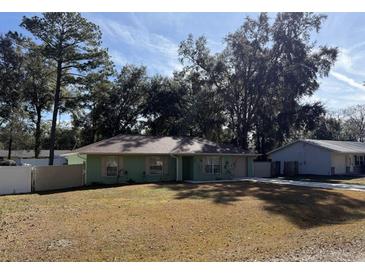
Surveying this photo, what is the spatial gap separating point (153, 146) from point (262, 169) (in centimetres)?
1146

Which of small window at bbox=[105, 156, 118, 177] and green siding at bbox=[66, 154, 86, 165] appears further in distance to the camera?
green siding at bbox=[66, 154, 86, 165]

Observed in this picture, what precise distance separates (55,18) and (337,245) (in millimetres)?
27687

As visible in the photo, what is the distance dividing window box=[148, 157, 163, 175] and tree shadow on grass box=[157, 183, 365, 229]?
530cm

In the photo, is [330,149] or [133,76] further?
[133,76]

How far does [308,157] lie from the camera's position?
120ft

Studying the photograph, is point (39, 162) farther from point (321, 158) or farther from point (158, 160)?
point (321, 158)

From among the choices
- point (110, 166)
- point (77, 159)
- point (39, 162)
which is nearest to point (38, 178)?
point (110, 166)

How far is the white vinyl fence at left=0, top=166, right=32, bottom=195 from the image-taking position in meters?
19.3

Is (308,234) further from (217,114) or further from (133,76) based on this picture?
(133,76)

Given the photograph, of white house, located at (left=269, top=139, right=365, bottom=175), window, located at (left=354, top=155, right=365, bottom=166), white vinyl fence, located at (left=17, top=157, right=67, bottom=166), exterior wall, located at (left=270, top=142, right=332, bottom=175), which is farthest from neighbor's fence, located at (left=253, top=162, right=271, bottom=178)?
white vinyl fence, located at (left=17, top=157, right=67, bottom=166)

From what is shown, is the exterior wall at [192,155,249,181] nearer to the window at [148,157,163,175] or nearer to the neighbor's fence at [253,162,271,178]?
the neighbor's fence at [253,162,271,178]

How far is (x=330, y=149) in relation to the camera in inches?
1345

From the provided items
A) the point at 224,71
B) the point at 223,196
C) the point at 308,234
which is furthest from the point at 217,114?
the point at 308,234
